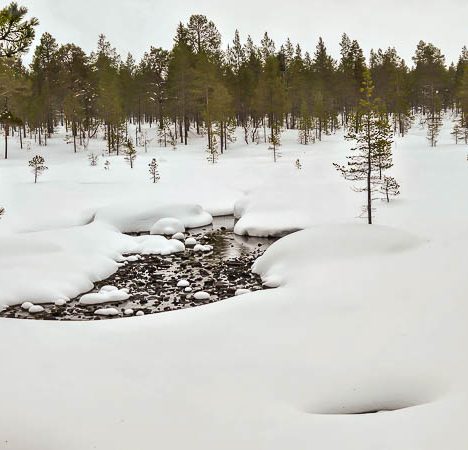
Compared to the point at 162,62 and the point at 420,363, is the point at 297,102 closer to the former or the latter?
the point at 162,62

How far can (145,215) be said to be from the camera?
30.8 meters

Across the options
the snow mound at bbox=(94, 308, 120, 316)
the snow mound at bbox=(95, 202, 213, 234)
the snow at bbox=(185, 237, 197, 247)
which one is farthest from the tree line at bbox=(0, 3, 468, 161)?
the snow mound at bbox=(94, 308, 120, 316)

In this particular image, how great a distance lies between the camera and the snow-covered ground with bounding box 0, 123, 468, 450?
733cm

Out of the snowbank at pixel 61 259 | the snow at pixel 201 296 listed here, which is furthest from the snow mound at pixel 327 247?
the snowbank at pixel 61 259

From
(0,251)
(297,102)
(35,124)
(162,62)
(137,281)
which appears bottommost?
(137,281)

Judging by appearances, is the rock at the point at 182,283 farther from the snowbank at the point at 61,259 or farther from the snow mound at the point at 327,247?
the snowbank at the point at 61,259

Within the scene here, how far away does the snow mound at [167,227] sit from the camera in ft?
96.3

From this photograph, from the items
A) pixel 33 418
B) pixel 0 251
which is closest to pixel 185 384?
pixel 33 418

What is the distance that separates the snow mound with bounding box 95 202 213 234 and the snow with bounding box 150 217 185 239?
2.48ft

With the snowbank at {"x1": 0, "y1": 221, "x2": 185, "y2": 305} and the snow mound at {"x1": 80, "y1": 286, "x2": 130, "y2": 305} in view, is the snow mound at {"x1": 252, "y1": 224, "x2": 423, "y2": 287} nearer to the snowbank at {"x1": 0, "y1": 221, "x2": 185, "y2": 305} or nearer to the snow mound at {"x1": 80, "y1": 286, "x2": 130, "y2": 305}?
the snow mound at {"x1": 80, "y1": 286, "x2": 130, "y2": 305}

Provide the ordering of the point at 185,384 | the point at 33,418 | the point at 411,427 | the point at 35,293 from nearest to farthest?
1. the point at 411,427
2. the point at 33,418
3. the point at 185,384
4. the point at 35,293

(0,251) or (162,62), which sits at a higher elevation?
(162,62)

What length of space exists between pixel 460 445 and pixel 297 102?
66.6 m

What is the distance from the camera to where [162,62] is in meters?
64.4
